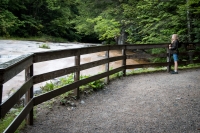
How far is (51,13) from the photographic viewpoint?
42281mm

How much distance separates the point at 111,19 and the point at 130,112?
16.6 m

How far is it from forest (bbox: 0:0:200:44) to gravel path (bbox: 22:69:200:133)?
22.6ft

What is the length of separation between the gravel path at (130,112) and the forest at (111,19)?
6891 millimetres

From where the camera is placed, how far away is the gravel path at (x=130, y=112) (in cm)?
425

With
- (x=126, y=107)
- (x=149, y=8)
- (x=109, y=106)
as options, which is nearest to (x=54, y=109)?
(x=109, y=106)

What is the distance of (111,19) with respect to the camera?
21.0m

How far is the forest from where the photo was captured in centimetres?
1421

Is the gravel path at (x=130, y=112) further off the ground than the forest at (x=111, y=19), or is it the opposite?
the forest at (x=111, y=19)

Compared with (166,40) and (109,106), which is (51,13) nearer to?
(166,40)

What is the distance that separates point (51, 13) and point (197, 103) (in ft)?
130

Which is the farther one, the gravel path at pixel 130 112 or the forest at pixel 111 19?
the forest at pixel 111 19

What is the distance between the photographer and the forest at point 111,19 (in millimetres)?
14211

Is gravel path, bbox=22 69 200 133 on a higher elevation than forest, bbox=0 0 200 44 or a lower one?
lower

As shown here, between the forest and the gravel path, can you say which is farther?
the forest
